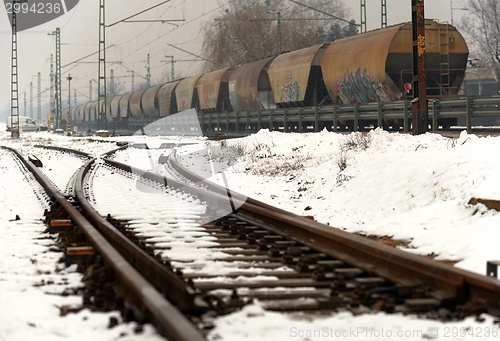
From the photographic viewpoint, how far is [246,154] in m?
20.4

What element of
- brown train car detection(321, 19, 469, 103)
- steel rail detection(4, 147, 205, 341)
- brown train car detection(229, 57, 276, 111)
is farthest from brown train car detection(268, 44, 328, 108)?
steel rail detection(4, 147, 205, 341)

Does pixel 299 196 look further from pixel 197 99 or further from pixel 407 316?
pixel 197 99

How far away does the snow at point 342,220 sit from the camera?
3727mm

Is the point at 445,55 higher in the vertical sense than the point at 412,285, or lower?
higher

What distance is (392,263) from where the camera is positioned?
16.3ft

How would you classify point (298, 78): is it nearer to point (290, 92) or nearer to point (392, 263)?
point (290, 92)

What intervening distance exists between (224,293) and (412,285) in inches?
47.5

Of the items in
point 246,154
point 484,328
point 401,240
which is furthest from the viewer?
point 246,154

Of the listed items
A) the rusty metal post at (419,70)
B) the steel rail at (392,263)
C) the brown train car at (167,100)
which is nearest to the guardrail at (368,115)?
the rusty metal post at (419,70)

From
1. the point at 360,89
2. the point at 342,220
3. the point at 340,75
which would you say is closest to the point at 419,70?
the point at 342,220

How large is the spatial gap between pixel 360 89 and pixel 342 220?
Result: 52.5 feet

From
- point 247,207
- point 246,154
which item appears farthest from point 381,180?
point 246,154

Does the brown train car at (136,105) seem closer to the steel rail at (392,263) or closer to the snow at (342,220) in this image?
the snow at (342,220)

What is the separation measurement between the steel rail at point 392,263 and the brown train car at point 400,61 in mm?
15394
